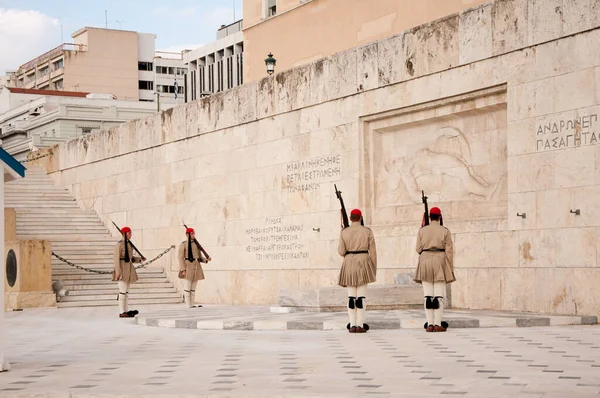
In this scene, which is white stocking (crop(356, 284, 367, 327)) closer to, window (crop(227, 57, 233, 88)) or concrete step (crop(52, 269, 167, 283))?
concrete step (crop(52, 269, 167, 283))

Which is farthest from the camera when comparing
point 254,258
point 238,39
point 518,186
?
point 238,39


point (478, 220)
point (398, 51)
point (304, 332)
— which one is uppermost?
point (398, 51)

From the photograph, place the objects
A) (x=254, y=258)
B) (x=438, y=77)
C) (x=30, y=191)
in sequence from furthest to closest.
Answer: (x=30, y=191)
(x=254, y=258)
(x=438, y=77)

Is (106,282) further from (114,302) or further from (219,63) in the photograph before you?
(219,63)

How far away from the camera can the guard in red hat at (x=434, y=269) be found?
13.7 m

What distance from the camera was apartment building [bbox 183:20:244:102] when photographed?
79.1 meters

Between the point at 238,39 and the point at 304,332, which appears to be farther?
the point at 238,39

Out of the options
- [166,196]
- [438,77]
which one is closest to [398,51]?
[438,77]

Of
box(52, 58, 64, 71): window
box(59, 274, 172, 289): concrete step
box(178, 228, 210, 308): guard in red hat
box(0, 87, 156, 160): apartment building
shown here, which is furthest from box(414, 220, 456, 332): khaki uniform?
box(52, 58, 64, 71): window

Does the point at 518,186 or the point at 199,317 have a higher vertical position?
the point at 518,186

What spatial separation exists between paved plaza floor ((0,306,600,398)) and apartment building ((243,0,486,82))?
1331 cm

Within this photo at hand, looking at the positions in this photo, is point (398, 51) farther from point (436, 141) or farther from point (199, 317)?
point (199, 317)

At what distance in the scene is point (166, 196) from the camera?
26344 millimetres

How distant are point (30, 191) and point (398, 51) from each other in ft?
56.2
